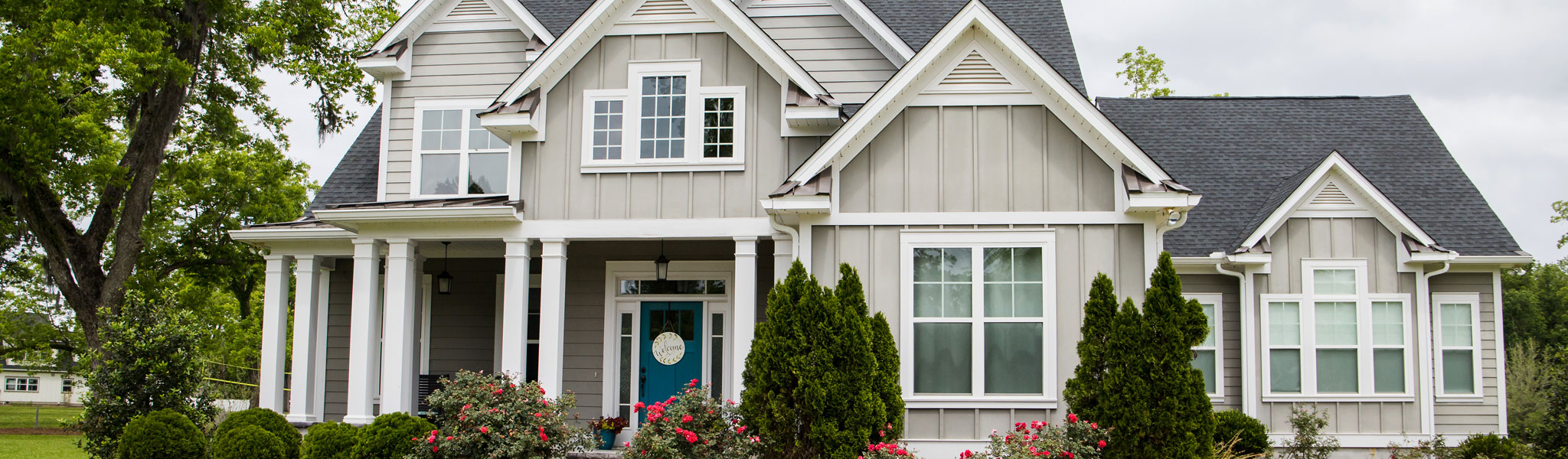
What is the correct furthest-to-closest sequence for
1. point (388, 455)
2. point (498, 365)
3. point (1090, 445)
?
point (498, 365) → point (388, 455) → point (1090, 445)

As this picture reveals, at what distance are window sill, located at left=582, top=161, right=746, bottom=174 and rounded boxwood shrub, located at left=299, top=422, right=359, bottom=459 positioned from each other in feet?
11.9

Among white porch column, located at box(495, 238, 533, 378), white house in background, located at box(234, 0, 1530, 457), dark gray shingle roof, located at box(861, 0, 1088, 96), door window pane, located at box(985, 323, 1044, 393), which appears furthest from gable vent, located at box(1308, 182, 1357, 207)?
white porch column, located at box(495, 238, 533, 378)

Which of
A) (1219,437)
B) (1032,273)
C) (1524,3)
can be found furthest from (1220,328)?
(1524,3)

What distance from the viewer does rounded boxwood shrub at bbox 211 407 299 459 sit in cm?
1042

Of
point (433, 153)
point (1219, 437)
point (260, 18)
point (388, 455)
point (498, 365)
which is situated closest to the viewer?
point (388, 455)

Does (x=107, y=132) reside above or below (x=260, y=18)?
below

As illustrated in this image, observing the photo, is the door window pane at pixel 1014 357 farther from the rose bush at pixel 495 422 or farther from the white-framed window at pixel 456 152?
the white-framed window at pixel 456 152

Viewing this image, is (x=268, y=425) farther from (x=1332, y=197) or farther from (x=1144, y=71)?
(x=1144, y=71)

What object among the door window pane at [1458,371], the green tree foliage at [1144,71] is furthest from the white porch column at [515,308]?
the green tree foliage at [1144,71]

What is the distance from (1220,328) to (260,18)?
58.1 ft

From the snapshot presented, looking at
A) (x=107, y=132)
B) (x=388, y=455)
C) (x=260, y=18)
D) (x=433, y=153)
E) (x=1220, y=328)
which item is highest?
(x=260, y=18)

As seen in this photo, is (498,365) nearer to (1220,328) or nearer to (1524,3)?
(1220,328)

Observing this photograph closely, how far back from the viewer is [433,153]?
12.3 meters

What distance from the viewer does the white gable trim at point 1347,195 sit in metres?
12.1
